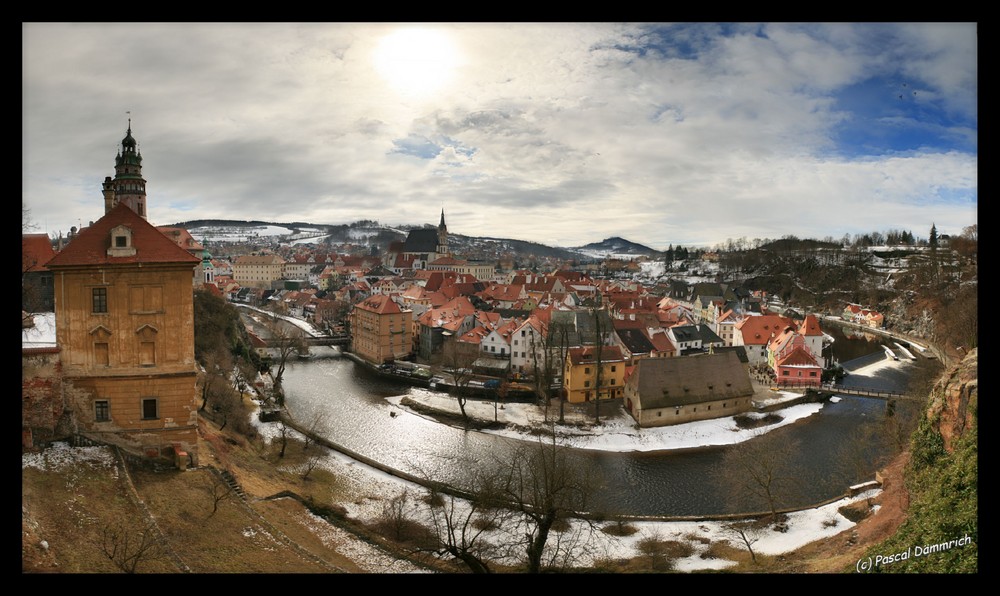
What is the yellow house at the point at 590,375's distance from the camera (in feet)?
48.9

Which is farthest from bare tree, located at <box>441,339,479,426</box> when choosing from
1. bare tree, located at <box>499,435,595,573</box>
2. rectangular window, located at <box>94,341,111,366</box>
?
rectangular window, located at <box>94,341,111,366</box>

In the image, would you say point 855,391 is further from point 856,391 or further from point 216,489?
point 216,489

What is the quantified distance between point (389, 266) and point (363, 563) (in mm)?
52793

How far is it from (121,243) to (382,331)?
1440 cm

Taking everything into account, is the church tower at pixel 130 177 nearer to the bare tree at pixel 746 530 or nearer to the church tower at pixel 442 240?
the bare tree at pixel 746 530

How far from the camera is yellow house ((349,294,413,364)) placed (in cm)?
2108

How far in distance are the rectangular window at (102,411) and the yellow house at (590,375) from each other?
10.4 meters

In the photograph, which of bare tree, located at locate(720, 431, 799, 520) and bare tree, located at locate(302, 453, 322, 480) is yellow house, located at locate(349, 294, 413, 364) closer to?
bare tree, located at locate(302, 453, 322, 480)

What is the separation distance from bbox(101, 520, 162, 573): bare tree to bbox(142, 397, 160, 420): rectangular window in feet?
6.52

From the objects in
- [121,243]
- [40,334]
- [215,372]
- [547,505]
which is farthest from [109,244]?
[215,372]

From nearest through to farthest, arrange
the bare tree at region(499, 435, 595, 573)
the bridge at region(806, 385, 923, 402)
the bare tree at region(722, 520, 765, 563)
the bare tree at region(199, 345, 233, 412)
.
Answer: the bare tree at region(499, 435, 595, 573)
the bare tree at region(722, 520, 765, 563)
the bare tree at region(199, 345, 233, 412)
the bridge at region(806, 385, 923, 402)

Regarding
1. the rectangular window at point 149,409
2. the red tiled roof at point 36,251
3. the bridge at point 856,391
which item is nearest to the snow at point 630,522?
the rectangular window at point 149,409

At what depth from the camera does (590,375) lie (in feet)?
49.2

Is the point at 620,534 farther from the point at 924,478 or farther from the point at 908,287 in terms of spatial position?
the point at 908,287
